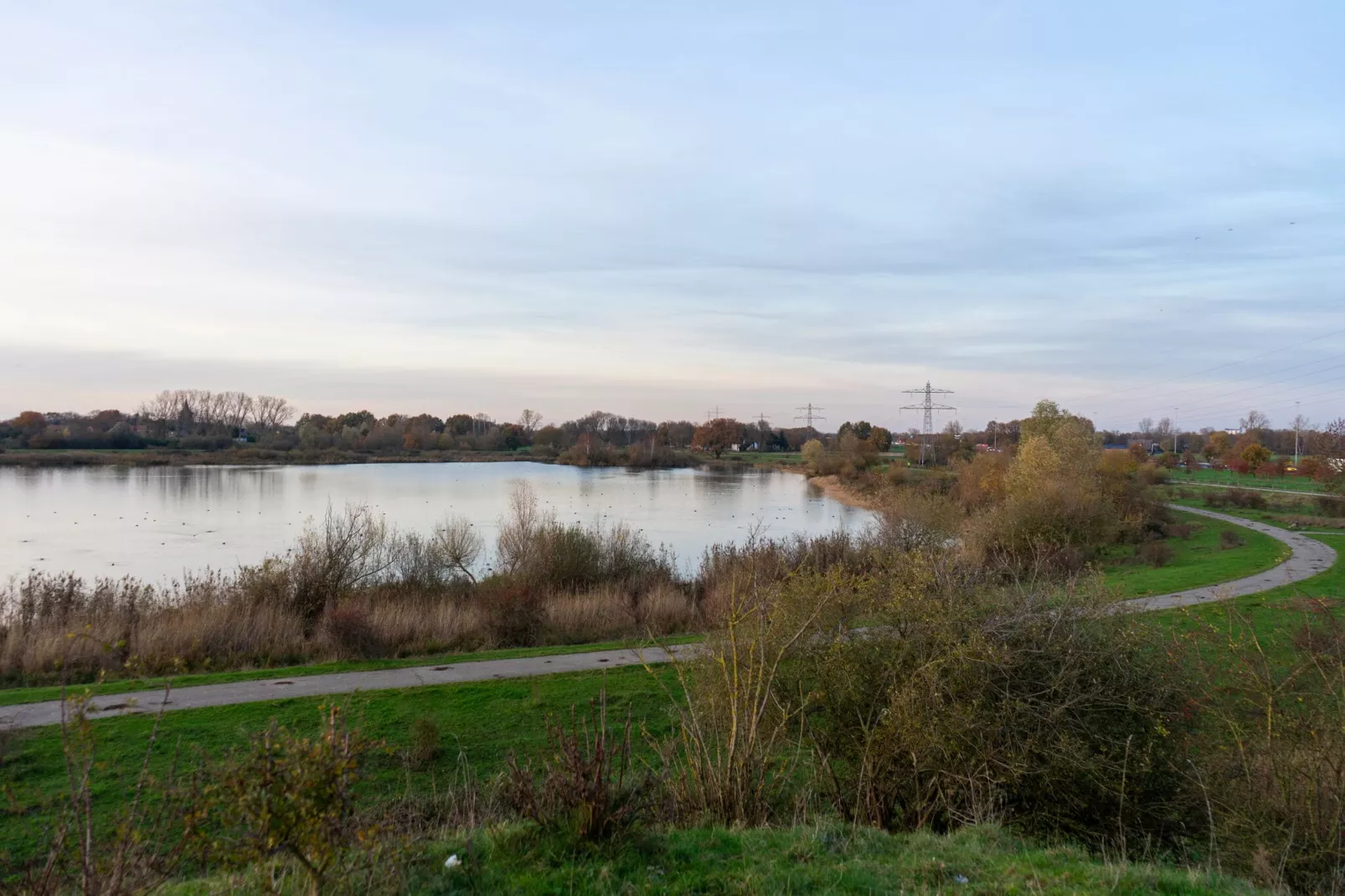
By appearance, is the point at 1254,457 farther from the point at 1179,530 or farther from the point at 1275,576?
the point at 1275,576

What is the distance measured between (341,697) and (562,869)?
6.21 m

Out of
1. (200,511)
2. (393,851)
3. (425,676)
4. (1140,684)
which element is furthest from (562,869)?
(200,511)

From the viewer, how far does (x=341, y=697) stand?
927 centimetres

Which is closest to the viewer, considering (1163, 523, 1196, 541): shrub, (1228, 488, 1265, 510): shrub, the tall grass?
the tall grass

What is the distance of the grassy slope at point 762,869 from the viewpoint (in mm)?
3961

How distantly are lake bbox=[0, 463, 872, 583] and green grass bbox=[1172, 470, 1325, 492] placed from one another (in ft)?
86.1

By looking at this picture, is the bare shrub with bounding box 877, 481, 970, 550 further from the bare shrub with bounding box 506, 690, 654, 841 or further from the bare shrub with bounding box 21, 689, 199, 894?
the bare shrub with bounding box 21, 689, 199, 894

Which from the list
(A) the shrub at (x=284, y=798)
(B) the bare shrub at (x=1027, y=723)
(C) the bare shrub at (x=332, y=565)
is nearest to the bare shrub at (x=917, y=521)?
(C) the bare shrub at (x=332, y=565)

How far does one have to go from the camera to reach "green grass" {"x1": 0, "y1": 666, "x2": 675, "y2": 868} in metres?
6.78

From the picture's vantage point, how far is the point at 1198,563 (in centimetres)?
2223

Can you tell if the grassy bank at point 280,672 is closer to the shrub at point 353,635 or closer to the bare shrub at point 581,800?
the shrub at point 353,635

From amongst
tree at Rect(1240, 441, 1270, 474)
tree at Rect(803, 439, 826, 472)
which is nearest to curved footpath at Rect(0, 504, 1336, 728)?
tree at Rect(803, 439, 826, 472)

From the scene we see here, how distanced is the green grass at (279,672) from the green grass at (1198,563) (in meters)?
8.55

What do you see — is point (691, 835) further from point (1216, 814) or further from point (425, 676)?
point (425, 676)
